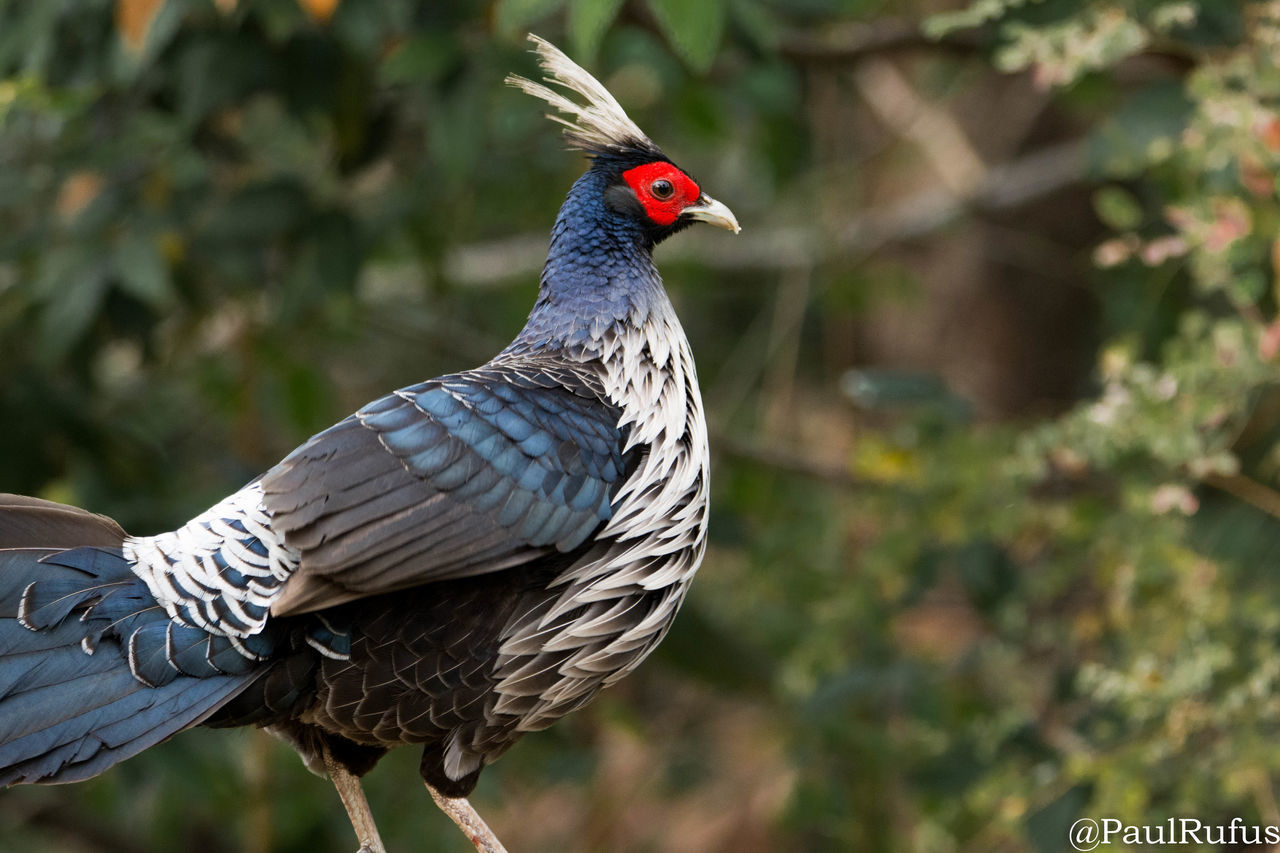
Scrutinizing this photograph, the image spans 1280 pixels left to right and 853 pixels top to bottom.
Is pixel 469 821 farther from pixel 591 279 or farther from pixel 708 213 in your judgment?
pixel 708 213

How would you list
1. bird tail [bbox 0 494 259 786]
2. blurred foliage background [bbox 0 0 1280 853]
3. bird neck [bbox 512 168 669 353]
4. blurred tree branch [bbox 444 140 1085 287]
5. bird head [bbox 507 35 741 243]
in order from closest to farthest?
bird tail [bbox 0 494 259 786] → bird neck [bbox 512 168 669 353] → bird head [bbox 507 35 741 243] → blurred foliage background [bbox 0 0 1280 853] → blurred tree branch [bbox 444 140 1085 287]

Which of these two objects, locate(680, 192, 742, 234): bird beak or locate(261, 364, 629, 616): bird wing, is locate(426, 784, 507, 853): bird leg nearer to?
locate(261, 364, 629, 616): bird wing

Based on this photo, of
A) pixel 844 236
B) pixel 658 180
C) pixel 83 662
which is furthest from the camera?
pixel 844 236

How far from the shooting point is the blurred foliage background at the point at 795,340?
4.05 metres

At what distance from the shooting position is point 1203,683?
12.5 feet

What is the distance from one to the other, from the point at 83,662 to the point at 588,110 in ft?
5.71

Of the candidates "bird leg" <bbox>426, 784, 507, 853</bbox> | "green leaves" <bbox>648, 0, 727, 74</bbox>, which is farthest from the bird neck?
"bird leg" <bbox>426, 784, 507, 853</bbox>

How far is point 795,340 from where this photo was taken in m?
6.08

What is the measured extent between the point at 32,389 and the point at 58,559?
234 cm

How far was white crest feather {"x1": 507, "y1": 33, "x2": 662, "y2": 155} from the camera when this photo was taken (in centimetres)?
329

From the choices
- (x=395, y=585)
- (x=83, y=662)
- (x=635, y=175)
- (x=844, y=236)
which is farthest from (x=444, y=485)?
(x=844, y=236)

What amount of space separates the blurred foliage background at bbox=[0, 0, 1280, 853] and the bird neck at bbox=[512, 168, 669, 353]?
0.44 metres

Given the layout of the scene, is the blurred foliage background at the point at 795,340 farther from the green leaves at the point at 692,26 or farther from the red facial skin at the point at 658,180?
the red facial skin at the point at 658,180

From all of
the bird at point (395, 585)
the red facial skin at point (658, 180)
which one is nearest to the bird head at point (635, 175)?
the red facial skin at point (658, 180)
